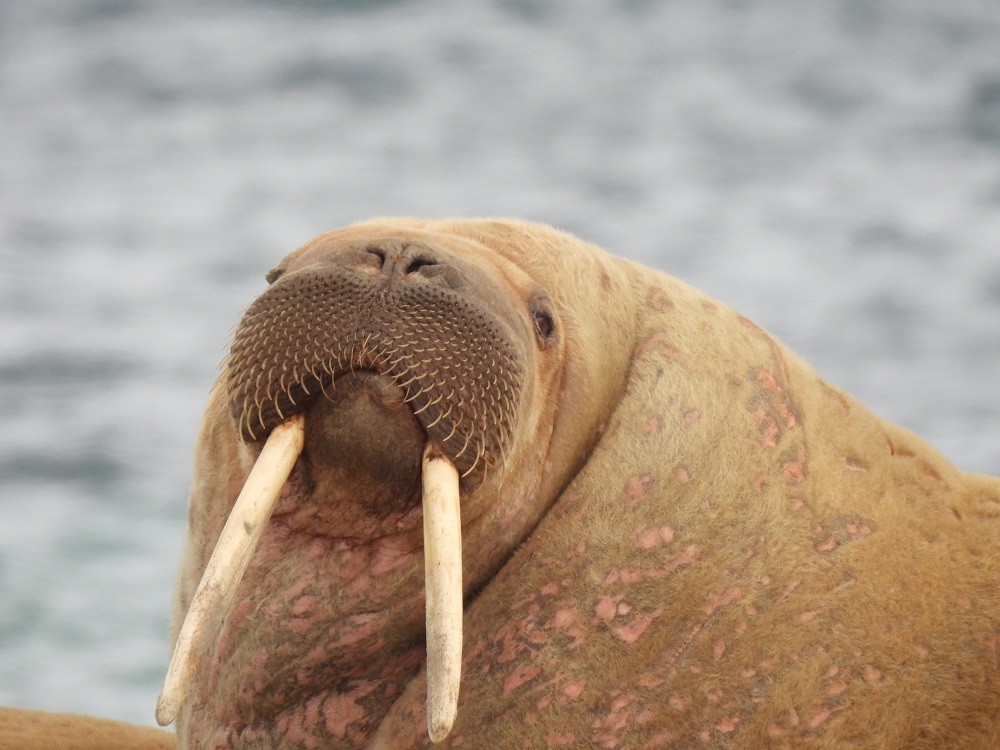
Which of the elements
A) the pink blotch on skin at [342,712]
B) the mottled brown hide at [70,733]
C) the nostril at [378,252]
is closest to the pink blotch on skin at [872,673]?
the pink blotch on skin at [342,712]

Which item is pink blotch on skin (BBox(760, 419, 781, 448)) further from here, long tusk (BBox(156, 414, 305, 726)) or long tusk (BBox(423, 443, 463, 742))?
long tusk (BBox(156, 414, 305, 726))

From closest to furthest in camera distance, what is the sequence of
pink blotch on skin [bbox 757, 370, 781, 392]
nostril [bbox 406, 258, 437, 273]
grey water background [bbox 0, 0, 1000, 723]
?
1. nostril [bbox 406, 258, 437, 273]
2. pink blotch on skin [bbox 757, 370, 781, 392]
3. grey water background [bbox 0, 0, 1000, 723]

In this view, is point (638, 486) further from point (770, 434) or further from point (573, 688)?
point (573, 688)

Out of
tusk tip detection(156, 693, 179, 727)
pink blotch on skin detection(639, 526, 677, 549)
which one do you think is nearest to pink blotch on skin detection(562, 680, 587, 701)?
pink blotch on skin detection(639, 526, 677, 549)

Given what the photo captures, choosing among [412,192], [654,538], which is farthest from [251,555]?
[412,192]

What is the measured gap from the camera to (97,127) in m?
17.8

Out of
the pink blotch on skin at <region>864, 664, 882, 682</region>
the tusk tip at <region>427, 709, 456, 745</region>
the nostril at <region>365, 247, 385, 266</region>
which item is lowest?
the pink blotch on skin at <region>864, 664, 882, 682</region>

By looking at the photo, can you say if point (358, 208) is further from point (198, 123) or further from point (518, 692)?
point (518, 692)

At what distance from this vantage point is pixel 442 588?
4059 mm

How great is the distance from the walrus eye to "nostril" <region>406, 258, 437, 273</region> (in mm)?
529

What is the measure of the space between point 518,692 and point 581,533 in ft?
1.75

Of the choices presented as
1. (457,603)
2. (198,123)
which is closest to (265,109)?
(198,123)

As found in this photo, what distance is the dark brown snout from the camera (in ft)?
14.2

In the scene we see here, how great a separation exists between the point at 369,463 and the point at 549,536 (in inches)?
28.5
